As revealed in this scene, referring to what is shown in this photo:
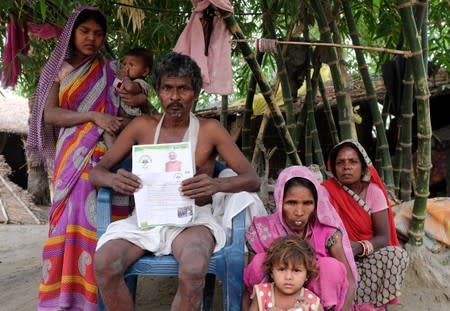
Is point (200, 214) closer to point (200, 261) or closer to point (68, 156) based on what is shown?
point (200, 261)

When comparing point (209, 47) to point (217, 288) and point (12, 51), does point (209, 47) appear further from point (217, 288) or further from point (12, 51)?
point (217, 288)

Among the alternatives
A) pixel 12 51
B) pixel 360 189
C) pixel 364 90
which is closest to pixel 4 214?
pixel 12 51

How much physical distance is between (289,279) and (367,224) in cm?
89

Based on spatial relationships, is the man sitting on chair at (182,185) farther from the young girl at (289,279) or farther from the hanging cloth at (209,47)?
the hanging cloth at (209,47)

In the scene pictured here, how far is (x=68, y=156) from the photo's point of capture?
287 cm

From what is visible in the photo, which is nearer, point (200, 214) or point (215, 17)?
point (200, 214)

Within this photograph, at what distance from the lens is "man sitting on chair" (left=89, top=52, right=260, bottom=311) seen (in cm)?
229

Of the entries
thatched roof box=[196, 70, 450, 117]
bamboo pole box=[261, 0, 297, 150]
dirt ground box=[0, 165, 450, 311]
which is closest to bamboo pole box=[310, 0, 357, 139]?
bamboo pole box=[261, 0, 297, 150]

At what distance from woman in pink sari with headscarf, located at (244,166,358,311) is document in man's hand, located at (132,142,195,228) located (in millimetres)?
393

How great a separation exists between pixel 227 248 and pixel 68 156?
1.08 metres

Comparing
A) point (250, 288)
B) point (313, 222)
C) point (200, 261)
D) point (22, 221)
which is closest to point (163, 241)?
point (200, 261)

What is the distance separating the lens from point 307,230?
2.61 metres

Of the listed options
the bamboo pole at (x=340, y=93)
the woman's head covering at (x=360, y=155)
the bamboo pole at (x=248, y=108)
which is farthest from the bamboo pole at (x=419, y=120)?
the bamboo pole at (x=248, y=108)

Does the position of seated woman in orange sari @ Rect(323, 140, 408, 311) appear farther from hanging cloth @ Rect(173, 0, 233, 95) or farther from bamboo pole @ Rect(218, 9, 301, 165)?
hanging cloth @ Rect(173, 0, 233, 95)
